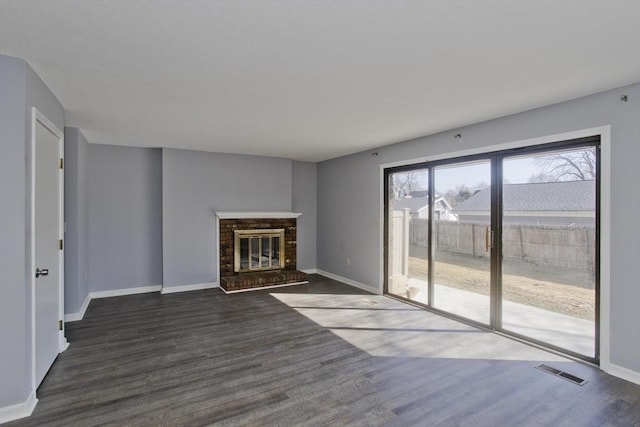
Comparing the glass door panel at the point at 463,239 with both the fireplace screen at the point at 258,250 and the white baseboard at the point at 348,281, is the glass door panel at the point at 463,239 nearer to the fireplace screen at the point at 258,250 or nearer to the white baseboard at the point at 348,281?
the white baseboard at the point at 348,281

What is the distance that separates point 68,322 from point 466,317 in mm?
5044

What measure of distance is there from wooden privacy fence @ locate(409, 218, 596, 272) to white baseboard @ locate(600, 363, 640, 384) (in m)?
0.85

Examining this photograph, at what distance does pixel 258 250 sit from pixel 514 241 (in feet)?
14.3

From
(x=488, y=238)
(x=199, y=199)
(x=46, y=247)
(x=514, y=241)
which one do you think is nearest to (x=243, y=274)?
(x=199, y=199)

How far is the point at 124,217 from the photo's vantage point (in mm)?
5617

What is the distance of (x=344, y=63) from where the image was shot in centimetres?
240

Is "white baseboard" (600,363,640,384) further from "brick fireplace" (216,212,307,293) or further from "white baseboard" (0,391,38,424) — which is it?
"white baseboard" (0,391,38,424)

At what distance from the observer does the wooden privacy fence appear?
10.6ft

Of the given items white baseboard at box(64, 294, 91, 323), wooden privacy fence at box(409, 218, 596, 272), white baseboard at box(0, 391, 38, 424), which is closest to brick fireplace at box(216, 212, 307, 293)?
white baseboard at box(64, 294, 91, 323)

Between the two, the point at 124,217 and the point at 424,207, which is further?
the point at 124,217

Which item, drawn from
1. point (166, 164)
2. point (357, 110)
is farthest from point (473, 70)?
point (166, 164)

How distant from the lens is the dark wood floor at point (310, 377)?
237 cm

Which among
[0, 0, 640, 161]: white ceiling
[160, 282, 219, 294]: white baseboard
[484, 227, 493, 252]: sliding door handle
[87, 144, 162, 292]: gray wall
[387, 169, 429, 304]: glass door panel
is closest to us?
[0, 0, 640, 161]: white ceiling

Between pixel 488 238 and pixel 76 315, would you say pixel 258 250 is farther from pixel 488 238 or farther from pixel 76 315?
pixel 488 238
